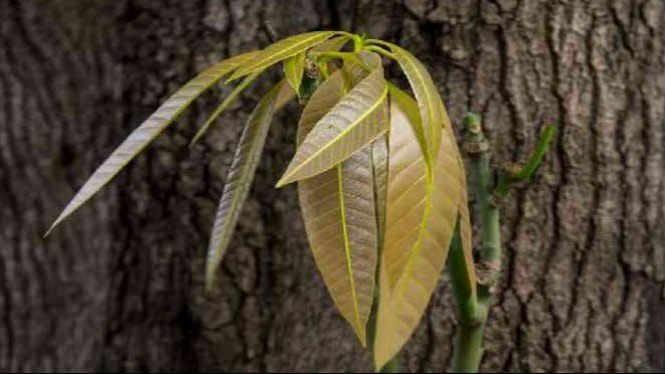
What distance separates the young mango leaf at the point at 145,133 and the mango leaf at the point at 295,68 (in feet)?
0.12

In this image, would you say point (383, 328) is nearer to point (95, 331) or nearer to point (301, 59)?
point (301, 59)

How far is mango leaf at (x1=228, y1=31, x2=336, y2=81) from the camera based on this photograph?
0.52m

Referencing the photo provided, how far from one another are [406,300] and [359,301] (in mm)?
33

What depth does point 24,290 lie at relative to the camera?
1.66 m

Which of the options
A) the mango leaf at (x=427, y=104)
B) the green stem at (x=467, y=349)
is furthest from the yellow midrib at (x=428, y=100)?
the green stem at (x=467, y=349)

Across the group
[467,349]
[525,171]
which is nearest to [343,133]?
[525,171]

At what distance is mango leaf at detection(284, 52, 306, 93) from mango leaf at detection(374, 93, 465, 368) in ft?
0.21

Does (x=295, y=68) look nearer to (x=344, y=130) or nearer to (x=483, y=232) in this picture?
(x=344, y=130)

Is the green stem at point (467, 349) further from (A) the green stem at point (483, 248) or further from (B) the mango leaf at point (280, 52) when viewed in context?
(B) the mango leaf at point (280, 52)

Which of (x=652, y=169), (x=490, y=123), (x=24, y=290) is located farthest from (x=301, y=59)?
(x=24, y=290)

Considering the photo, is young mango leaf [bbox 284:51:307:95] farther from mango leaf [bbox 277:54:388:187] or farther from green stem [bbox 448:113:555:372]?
green stem [bbox 448:113:555:372]

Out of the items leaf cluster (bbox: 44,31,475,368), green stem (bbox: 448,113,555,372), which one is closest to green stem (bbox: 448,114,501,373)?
green stem (bbox: 448,113,555,372)

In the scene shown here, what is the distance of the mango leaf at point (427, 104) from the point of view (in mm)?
477

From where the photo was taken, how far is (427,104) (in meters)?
0.49
